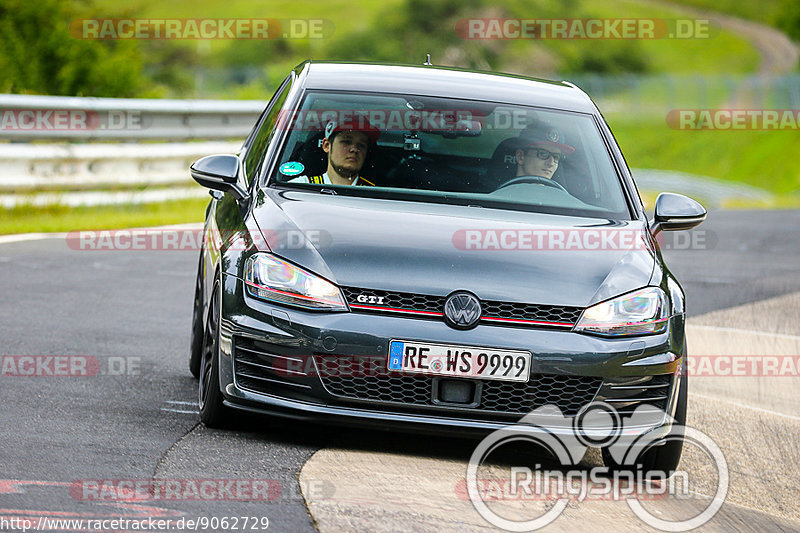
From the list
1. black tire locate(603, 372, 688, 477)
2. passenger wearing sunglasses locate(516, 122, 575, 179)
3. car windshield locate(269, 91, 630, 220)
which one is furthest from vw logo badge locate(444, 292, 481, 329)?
Answer: passenger wearing sunglasses locate(516, 122, 575, 179)

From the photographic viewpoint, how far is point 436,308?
5.63 m

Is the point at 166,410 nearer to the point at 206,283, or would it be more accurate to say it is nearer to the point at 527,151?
the point at 206,283

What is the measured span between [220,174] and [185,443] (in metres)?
1.45

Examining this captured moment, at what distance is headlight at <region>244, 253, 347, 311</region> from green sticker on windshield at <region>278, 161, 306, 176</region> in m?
0.97

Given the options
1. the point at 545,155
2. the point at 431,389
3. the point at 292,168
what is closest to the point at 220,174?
the point at 292,168

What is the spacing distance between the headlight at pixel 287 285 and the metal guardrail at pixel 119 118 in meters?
8.23

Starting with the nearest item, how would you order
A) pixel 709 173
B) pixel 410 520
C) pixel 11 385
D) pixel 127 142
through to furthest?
1. pixel 410 520
2. pixel 11 385
3. pixel 127 142
4. pixel 709 173

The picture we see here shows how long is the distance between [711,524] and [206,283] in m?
2.82

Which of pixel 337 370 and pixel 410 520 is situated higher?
pixel 337 370

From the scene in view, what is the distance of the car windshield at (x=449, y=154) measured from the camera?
6730 mm

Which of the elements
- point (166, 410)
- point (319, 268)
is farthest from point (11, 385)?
point (319, 268)

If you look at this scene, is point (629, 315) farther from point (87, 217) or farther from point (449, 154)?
point (87, 217)

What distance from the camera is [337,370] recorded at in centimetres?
567

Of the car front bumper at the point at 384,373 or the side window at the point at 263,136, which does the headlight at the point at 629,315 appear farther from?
the side window at the point at 263,136
